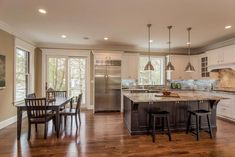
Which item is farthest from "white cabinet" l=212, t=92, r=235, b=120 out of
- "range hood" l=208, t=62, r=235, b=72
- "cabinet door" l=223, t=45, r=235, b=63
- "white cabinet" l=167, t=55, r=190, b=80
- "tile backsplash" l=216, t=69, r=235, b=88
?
→ "white cabinet" l=167, t=55, r=190, b=80

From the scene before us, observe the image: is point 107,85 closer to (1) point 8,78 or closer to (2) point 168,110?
(2) point 168,110

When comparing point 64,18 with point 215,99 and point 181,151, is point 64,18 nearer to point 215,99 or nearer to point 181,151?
point 181,151

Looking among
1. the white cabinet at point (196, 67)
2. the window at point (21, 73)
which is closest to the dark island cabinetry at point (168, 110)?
the white cabinet at point (196, 67)

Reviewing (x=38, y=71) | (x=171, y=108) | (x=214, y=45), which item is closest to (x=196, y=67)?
(x=214, y=45)

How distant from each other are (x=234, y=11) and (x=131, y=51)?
4.16m

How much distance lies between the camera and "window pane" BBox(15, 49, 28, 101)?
5.23 meters

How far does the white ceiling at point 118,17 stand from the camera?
303cm

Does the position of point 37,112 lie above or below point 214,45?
below

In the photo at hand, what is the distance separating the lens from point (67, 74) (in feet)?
22.2

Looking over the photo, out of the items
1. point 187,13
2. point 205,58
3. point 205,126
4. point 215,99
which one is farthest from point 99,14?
point 205,58

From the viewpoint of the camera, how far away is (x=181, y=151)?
304cm

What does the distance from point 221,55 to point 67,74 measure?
18.9 ft

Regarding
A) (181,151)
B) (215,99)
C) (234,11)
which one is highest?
(234,11)

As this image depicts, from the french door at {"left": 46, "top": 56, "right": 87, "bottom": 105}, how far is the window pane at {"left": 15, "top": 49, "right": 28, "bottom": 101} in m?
0.95
